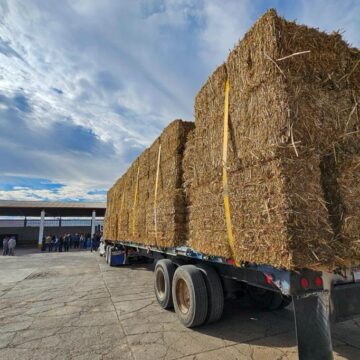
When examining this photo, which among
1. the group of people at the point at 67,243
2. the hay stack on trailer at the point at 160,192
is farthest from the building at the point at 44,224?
the hay stack on trailer at the point at 160,192

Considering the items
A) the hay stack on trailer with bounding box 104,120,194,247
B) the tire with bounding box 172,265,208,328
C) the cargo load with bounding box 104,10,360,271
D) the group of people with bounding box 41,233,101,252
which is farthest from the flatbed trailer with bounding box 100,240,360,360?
the group of people with bounding box 41,233,101,252

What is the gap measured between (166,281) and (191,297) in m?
1.25

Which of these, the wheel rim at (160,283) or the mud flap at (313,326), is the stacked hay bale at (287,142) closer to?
the mud flap at (313,326)

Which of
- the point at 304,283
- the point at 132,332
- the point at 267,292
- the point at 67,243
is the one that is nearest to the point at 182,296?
the point at 132,332

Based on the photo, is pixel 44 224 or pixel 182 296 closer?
pixel 182 296

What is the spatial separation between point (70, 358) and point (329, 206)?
146 inches

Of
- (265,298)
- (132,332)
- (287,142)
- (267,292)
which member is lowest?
(132,332)

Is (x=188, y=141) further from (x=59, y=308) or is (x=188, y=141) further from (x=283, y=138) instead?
(x=59, y=308)

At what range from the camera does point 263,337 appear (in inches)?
175

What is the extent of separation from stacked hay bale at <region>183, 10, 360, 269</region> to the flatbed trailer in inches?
12.8

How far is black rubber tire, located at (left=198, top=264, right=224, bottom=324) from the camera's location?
15.4 ft

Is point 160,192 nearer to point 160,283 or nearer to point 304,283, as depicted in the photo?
point 160,283

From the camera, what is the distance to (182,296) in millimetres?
5348

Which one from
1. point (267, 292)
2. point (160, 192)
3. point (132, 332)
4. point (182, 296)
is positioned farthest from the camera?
point (160, 192)
